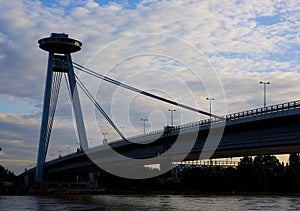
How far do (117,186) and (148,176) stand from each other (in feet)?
26.9

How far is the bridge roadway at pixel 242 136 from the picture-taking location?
40.6 metres

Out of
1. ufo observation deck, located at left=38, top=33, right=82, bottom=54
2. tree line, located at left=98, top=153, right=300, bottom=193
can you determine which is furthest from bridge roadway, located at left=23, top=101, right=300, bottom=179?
tree line, located at left=98, top=153, right=300, bottom=193

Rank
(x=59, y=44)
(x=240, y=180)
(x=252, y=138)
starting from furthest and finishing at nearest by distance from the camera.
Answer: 1. (x=240, y=180)
2. (x=59, y=44)
3. (x=252, y=138)

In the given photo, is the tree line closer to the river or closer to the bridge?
the bridge

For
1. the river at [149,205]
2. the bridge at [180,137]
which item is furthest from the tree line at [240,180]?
the river at [149,205]

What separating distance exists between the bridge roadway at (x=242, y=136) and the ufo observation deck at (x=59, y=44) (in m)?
18.3

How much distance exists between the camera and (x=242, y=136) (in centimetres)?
4747

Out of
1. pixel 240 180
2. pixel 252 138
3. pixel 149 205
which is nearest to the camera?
pixel 252 138

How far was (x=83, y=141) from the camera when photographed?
79.8 meters

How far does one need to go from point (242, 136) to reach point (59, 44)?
42.5 m

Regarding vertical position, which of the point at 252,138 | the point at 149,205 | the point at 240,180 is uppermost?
the point at 252,138

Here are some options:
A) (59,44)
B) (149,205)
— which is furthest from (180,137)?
(59,44)

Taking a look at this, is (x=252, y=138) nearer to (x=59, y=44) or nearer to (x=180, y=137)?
(x=180, y=137)

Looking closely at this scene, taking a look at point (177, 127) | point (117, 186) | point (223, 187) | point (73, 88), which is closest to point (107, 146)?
point (73, 88)
